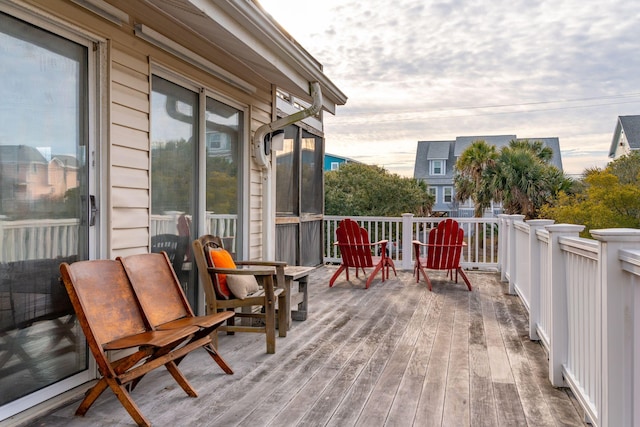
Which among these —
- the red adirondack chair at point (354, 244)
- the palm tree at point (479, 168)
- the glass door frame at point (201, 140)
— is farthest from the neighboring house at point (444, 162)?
the glass door frame at point (201, 140)

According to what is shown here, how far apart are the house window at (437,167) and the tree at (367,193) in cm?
935

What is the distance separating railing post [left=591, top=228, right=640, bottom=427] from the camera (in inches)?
69.3

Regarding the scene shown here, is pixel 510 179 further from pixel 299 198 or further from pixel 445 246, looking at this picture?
pixel 299 198

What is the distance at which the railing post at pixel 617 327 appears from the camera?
1.76 metres

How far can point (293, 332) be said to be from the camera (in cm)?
407

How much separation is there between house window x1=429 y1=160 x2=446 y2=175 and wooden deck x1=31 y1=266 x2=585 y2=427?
23027 millimetres

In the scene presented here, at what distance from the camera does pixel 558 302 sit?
2.82 metres

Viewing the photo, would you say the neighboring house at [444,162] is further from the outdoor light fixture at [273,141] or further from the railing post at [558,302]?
the railing post at [558,302]

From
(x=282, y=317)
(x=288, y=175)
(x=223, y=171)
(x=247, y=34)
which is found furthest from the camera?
(x=288, y=175)

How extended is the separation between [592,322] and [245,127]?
353cm

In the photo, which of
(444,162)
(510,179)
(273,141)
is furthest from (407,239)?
(444,162)

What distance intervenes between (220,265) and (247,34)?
169 centimetres

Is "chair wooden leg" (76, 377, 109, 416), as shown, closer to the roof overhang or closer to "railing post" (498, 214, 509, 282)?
the roof overhang

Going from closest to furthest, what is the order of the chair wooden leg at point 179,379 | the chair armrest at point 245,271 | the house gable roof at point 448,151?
1. the chair wooden leg at point 179,379
2. the chair armrest at point 245,271
3. the house gable roof at point 448,151
